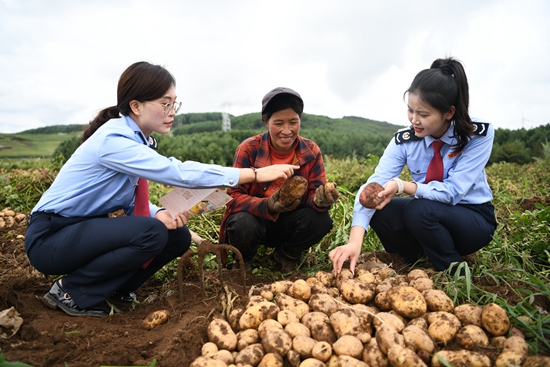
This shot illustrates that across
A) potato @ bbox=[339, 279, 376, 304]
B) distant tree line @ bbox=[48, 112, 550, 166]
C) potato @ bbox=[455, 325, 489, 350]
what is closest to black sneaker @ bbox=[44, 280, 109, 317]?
potato @ bbox=[339, 279, 376, 304]

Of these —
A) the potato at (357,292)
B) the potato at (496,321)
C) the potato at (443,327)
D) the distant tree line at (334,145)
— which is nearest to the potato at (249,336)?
the potato at (357,292)

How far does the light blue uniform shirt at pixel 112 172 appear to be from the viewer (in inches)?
76.6

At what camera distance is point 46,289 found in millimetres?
2391

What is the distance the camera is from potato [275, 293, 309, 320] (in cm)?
174

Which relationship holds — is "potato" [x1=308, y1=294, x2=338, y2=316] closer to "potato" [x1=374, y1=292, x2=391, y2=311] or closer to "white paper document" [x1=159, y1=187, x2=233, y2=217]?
"potato" [x1=374, y1=292, x2=391, y2=311]

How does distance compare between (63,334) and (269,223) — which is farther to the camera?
(269,223)

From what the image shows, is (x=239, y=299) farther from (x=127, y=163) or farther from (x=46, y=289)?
(x=46, y=289)

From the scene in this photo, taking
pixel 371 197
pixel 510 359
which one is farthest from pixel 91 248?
pixel 510 359

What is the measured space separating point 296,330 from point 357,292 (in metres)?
0.38

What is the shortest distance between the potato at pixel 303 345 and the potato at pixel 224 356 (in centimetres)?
23

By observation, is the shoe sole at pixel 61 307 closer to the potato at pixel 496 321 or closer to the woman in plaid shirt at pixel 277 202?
the woman in plaid shirt at pixel 277 202

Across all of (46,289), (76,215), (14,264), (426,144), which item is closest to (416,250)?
(426,144)

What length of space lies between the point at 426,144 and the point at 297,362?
1627 mm

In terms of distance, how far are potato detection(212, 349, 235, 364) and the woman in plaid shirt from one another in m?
1.07
